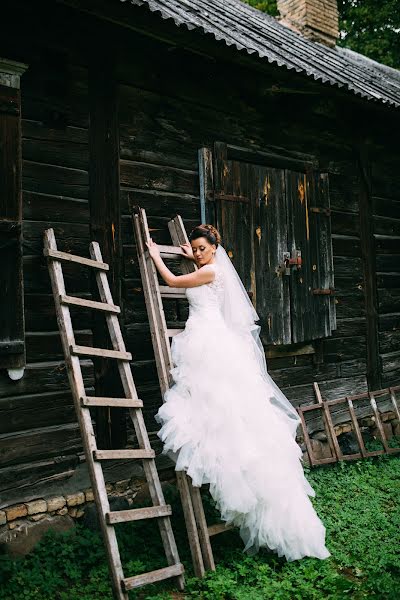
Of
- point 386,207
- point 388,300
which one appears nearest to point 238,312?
point 388,300

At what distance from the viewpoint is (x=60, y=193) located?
13.4 feet

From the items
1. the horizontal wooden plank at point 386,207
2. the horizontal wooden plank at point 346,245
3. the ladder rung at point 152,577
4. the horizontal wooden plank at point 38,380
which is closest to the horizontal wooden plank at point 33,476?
the horizontal wooden plank at point 38,380

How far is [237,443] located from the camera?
368 cm

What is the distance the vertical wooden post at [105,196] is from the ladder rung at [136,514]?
918 mm

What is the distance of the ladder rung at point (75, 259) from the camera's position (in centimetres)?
375

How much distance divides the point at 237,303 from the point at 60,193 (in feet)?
5.17

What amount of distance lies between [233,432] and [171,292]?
127 cm

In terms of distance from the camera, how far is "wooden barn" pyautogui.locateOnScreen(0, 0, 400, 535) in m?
3.85

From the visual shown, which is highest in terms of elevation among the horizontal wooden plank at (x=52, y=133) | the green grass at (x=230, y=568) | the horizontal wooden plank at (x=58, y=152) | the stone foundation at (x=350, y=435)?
the horizontal wooden plank at (x=52, y=133)

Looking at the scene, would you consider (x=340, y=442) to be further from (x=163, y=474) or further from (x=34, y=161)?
(x=34, y=161)

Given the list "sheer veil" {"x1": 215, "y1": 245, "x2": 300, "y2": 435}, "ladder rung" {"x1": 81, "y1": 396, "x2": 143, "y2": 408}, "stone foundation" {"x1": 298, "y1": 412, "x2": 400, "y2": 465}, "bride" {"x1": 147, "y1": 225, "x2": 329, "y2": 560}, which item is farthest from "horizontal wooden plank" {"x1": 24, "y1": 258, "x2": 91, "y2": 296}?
"stone foundation" {"x1": 298, "y1": 412, "x2": 400, "y2": 465}

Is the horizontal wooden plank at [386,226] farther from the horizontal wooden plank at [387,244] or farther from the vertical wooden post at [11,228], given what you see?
the vertical wooden post at [11,228]

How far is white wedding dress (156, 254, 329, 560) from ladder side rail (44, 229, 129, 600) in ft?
1.81

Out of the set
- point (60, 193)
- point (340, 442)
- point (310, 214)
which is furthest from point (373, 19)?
point (60, 193)
